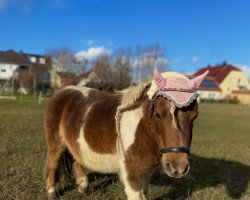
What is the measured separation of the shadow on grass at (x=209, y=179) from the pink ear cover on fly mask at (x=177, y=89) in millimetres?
2516

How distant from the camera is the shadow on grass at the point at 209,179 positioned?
21.9 ft

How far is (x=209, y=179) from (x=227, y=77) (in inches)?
3459

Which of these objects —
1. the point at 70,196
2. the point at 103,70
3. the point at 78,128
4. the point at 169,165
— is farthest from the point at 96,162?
the point at 103,70

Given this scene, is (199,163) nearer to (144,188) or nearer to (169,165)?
(144,188)

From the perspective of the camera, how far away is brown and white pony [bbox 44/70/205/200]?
3820 mm

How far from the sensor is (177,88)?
3949 millimetres

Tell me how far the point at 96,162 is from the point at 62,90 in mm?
1686

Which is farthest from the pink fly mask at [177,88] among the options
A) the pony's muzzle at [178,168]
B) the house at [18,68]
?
the house at [18,68]

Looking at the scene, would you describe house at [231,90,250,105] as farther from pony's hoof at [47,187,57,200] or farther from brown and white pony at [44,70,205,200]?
pony's hoof at [47,187,57,200]

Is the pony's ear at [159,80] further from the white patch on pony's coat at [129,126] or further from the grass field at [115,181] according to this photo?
the grass field at [115,181]

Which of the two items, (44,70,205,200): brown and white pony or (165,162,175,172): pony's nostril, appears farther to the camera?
(44,70,205,200): brown and white pony

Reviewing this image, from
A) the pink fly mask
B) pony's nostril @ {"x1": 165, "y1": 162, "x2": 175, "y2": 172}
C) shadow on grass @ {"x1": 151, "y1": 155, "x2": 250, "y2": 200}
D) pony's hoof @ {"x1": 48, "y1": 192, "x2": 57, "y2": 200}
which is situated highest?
the pink fly mask

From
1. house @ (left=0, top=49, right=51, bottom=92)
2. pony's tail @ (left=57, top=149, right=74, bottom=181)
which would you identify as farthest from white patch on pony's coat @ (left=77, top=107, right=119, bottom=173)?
house @ (left=0, top=49, right=51, bottom=92)

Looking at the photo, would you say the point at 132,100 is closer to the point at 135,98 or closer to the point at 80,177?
the point at 135,98
